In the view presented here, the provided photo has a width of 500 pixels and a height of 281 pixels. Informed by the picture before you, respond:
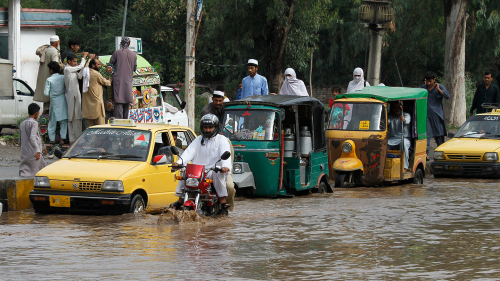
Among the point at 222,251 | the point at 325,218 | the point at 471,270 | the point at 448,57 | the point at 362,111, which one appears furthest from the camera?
the point at 448,57

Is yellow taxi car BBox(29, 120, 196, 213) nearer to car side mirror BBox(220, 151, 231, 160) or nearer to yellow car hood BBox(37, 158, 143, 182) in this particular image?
yellow car hood BBox(37, 158, 143, 182)

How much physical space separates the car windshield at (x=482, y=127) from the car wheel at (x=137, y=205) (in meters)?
9.93

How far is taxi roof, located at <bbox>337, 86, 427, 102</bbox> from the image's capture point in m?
15.1

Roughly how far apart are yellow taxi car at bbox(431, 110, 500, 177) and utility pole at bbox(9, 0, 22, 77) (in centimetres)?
1533

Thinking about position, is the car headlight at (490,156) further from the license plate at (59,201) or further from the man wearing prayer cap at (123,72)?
the license plate at (59,201)

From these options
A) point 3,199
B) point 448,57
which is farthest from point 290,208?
point 448,57

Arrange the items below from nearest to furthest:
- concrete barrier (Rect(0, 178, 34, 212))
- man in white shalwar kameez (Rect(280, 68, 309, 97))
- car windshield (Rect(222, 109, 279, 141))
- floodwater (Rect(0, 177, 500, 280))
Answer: floodwater (Rect(0, 177, 500, 280))
concrete barrier (Rect(0, 178, 34, 212))
car windshield (Rect(222, 109, 279, 141))
man in white shalwar kameez (Rect(280, 68, 309, 97))

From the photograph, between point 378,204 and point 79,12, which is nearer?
point 378,204

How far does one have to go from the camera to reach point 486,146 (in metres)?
16.9

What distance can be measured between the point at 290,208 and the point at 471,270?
4.80 meters

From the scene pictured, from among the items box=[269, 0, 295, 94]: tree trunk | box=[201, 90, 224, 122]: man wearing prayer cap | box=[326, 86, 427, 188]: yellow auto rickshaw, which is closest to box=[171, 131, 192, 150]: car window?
box=[201, 90, 224, 122]: man wearing prayer cap

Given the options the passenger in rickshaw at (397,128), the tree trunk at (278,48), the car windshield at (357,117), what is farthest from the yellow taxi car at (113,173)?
the tree trunk at (278,48)

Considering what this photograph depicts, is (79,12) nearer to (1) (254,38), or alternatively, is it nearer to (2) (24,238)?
(1) (254,38)

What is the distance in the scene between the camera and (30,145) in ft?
39.3
